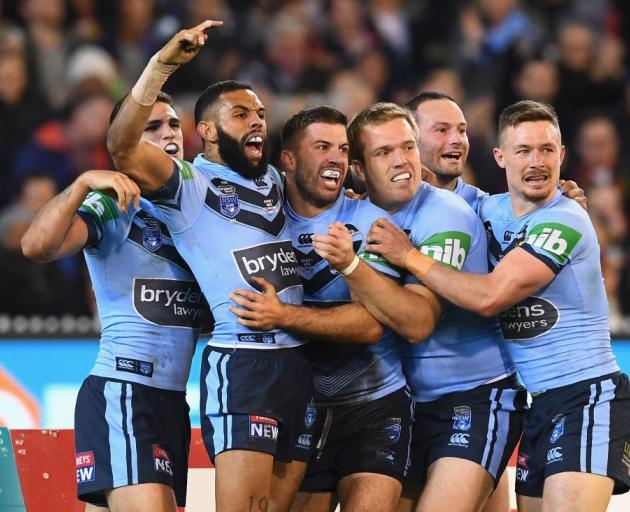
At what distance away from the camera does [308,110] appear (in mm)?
6488

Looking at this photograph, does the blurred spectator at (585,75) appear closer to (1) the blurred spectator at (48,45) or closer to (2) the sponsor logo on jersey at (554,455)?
(1) the blurred spectator at (48,45)

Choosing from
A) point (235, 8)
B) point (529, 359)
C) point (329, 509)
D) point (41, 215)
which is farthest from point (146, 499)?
point (235, 8)

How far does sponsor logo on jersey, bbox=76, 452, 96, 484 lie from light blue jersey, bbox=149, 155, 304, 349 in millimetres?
825

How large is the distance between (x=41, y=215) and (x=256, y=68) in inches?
253

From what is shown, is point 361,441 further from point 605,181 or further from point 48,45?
point 48,45

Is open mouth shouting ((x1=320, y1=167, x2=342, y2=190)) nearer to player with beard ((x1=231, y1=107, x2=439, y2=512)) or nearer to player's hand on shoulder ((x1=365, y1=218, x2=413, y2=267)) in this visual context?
player with beard ((x1=231, y1=107, x2=439, y2=512))

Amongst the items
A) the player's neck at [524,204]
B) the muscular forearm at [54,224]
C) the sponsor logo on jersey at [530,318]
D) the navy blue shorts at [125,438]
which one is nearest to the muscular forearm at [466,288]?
the sponsor logo on jersey at [530,318]

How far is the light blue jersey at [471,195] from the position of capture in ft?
22.6

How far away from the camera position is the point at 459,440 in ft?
20.3

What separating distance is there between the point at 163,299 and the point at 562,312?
192cm

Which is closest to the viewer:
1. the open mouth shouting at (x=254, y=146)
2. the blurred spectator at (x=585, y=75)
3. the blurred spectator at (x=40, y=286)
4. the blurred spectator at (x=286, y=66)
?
the open mouth shouting at (x=254, y=146)

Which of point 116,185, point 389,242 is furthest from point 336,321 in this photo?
point 116,185

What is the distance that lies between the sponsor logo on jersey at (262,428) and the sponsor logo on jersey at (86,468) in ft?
2.83

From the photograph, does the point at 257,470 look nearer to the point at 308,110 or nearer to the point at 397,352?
the point at 397,352
